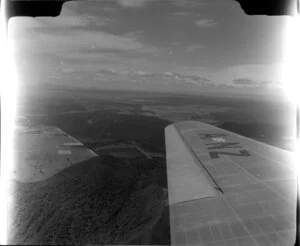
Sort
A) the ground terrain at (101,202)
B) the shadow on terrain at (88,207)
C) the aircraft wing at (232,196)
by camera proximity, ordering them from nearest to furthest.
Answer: the aircraft wing at (232,196)
the shadow on terrain at (88,207)
the ground terrain at (101,202)

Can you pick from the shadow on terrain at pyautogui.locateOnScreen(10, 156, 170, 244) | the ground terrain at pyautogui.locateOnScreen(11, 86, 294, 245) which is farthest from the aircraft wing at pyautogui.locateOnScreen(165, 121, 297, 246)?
the shadow on terrain at pyautogui.locateOnScreen(10, 156, 170, 244)

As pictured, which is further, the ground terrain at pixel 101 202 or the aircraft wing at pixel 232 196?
the ground terrain at pixel 101 202

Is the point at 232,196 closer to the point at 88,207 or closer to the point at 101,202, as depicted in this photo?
the point at 88,207

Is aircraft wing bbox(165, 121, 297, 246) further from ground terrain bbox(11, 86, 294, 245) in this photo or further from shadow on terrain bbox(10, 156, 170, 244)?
shadow on terrain bbox(10, 156, 170, 244)

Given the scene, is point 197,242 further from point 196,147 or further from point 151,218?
point 151,218

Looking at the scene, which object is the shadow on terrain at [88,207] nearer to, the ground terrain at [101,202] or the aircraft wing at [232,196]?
the ground terrain at [101,202]

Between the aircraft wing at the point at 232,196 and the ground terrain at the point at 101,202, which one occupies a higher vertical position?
the aircraft wing at the point at 232,196

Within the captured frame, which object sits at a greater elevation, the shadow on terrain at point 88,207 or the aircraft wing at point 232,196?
the aircraft wing at point 232,196

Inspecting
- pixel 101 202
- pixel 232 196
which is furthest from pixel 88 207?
pixel 232 196

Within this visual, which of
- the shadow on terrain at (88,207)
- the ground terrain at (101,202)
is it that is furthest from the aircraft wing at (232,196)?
the shadow on terrain at (88,207)

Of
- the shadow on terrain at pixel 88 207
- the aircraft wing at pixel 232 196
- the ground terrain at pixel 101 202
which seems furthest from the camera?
the ground terrain at pixel 101 202
